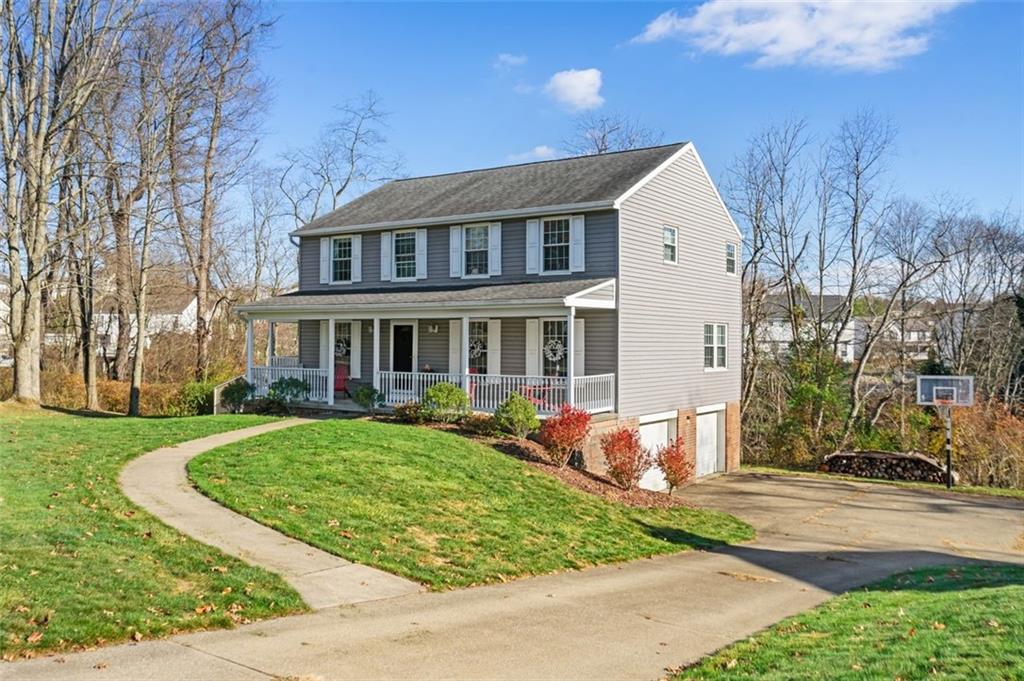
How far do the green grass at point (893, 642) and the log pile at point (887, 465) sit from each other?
17.9 metres

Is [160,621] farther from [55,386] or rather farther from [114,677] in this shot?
[55,386]

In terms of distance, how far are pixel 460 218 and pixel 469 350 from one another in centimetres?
395

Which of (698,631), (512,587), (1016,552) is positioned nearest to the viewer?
(698,631)

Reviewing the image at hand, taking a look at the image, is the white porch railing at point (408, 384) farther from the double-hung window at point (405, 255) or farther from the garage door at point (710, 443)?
the garage door at point (710, 443)

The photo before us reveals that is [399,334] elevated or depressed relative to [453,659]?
elevated

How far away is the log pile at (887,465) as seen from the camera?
26.2 meters

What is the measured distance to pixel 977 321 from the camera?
141ft

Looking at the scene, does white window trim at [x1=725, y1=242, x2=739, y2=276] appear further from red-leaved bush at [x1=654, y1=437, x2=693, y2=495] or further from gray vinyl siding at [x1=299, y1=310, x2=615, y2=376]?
red-leaved bush at [x1=654, y1=437, x2=693, y2=495]

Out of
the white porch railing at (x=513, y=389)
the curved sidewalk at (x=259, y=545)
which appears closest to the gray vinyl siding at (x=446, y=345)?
the white porch railing at (x=513, y=389)

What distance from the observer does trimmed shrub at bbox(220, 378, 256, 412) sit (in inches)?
943

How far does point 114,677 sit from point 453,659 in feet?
8.78

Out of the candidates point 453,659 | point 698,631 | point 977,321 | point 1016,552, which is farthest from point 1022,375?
point 453,659

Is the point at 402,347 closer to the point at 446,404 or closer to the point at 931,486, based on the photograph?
the point at 446,404

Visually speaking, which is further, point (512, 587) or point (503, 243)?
point (503, 243)
